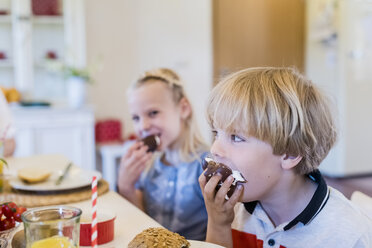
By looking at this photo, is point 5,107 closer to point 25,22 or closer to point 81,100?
point 81,100

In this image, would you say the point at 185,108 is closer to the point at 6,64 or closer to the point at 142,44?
the point at 6,64

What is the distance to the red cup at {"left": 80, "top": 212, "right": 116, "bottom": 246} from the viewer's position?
0.81 m

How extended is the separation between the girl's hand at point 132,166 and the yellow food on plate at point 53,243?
778 mm

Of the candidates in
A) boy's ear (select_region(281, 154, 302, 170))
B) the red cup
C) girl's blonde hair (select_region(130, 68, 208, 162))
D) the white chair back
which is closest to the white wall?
girl's blonde hair (select_region(130, 68, 208, 162))

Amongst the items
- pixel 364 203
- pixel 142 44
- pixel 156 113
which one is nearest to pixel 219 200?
pixel 364 203

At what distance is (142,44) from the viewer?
429cm

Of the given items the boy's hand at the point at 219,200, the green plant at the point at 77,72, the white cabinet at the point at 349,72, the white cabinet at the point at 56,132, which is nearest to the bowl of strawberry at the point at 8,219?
the boy's hand at the point at 219,200

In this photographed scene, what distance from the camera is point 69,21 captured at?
3818mm

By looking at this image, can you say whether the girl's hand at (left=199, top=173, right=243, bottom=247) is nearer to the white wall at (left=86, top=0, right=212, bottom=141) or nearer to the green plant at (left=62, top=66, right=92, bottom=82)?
the green plant at (left=62, top=66, right=92, bottom=82)

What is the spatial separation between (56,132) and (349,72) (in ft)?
9.75

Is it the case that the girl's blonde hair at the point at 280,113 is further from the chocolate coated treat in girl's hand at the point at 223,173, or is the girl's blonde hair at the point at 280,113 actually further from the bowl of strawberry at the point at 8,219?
the bowl of strawberry at the point at 8,219

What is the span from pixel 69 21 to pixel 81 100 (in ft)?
2.46

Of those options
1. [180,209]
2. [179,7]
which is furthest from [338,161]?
[180,209]

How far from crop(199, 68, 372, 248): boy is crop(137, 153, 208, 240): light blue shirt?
1.49 ft
